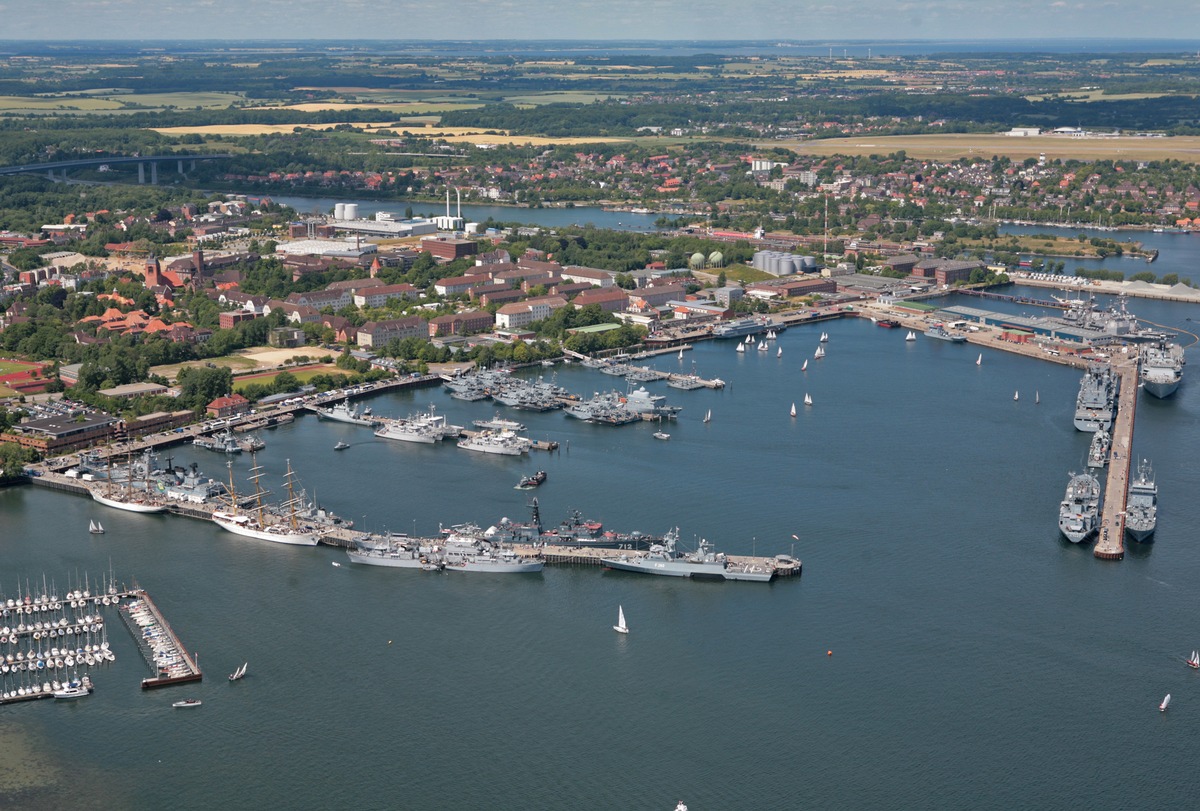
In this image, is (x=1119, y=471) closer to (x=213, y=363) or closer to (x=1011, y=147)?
(x=213, y=363)

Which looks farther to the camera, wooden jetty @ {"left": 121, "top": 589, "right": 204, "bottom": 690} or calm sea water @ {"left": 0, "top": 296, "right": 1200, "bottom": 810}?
wooden jetty @ {"left": 121, "top": 589, "right": 204, "bottom": 690}

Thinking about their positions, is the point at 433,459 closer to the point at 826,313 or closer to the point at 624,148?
the point at 826,313

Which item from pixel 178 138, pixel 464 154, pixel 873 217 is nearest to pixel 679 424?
pixel 873 217

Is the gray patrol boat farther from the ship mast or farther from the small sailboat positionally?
the ship mast

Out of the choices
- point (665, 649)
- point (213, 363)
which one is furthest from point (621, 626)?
point (213, 363)

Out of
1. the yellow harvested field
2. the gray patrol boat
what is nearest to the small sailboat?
the gray patrol boat
